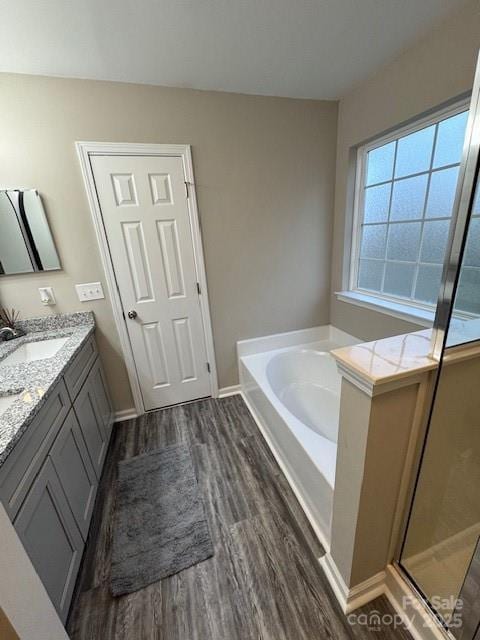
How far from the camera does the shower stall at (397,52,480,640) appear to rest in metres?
0.69

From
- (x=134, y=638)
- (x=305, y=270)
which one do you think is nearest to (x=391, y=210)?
(x=305, y=270)

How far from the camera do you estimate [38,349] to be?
1696 mm

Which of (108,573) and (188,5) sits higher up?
(188,5)

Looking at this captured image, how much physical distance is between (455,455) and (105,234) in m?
2.25

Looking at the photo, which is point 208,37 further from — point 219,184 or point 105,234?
point 105,234

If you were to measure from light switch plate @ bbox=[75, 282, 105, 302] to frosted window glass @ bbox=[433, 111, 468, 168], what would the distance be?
7.79 ft

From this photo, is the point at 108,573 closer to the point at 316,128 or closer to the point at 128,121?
the point at 128,121

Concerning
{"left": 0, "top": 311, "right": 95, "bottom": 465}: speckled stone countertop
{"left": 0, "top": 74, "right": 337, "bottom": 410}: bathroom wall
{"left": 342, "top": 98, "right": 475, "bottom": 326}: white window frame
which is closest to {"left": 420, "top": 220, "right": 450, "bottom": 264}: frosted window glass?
{"left": 342, "top": 98, "right": 475, "bottom": 326}: white window frame

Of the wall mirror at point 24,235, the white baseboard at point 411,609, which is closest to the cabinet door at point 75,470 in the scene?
the wall mirror at point 24,235

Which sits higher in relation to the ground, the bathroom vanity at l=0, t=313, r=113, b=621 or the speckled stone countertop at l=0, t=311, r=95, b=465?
the speckled stone countertop at l=0, t=311, r=95, b=465

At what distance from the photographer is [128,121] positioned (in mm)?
1686

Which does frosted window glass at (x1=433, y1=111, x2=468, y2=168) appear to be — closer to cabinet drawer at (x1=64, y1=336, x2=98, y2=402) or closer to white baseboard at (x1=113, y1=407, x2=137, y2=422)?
cabinet drawer at (x1=64, y1=336, x2=98, y2=402)

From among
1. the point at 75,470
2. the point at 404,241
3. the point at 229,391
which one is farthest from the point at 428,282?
the point at 75,470

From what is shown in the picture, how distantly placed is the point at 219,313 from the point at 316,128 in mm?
1688
